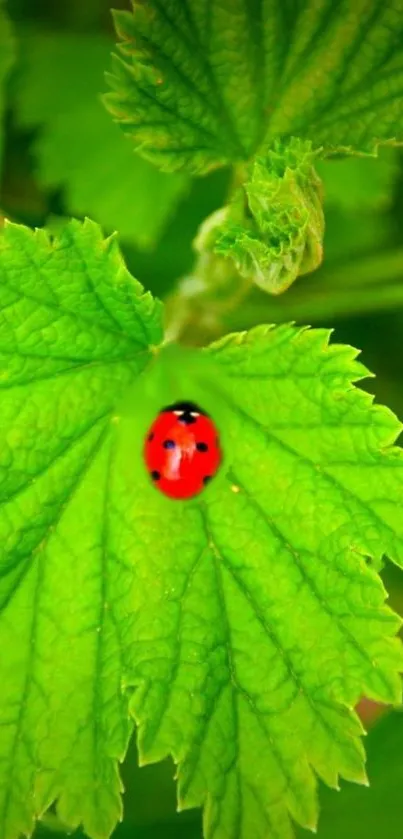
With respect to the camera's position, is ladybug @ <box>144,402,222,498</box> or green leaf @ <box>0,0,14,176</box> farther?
green leaf @ <box>0,0,14,176</box>

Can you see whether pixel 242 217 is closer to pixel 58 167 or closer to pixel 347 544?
pixel 347 544

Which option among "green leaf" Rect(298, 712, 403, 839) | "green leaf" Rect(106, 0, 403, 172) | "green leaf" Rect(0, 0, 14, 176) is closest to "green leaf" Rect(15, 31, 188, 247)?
"green leaf" Rect(0, 0, 14, 176)

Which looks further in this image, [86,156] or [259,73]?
[86,156]

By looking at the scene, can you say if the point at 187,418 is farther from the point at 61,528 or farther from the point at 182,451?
the point at 61,528

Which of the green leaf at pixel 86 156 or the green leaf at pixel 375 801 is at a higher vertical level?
the green leaf at pixel 86 156

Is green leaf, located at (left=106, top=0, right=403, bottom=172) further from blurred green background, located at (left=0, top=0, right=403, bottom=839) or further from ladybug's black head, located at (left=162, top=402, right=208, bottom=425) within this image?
blurred green background, located at (left=0, top=0, right=403, bottom=839)

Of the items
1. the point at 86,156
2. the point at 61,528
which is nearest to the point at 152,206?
the point at 86,156

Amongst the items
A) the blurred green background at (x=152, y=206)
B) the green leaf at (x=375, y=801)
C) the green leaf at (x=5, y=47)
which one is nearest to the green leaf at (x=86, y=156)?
the blurred green background at (x=152, y=206)

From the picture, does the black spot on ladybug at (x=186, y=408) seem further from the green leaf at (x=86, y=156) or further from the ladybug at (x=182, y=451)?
the green leaf at (x=86, y=156)
